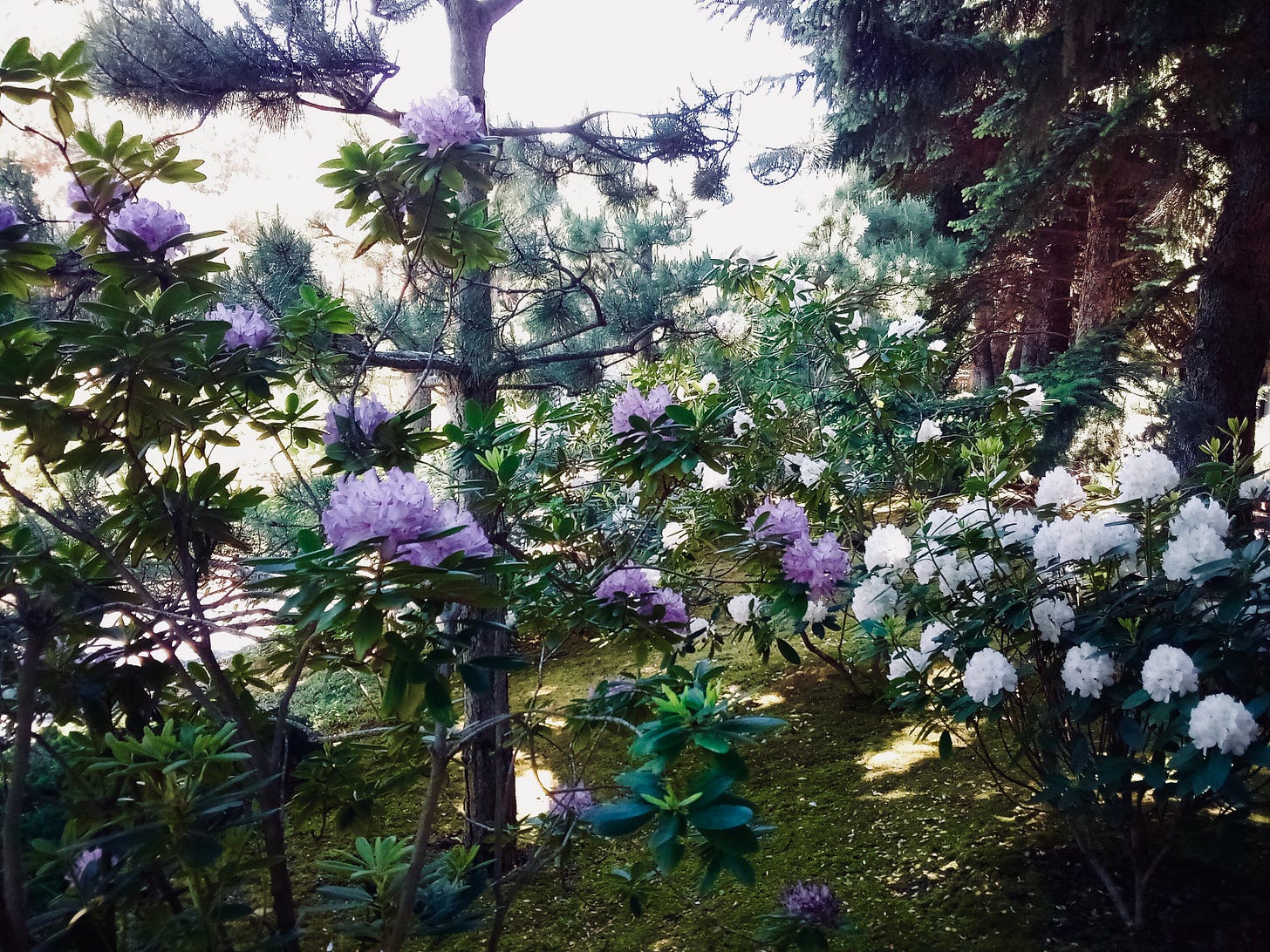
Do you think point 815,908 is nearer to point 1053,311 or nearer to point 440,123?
point 440,123

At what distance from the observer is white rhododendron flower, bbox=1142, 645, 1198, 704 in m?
1.13

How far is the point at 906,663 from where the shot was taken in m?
1.63

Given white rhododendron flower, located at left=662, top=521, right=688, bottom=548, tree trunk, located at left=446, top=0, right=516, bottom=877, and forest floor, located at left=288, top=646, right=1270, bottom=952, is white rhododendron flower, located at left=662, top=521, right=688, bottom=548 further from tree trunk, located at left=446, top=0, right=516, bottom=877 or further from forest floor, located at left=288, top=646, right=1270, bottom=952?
forest floor, located at left=288, top=646, right=1270, bottom=952

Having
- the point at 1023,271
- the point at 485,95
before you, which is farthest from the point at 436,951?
the point at 1023,271

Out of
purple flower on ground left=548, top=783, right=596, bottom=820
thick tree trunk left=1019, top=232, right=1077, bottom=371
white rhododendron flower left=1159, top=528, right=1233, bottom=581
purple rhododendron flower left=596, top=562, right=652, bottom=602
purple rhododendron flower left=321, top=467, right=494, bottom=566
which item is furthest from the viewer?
thick tree trunk left=1019, top=232, right=1077, bottom=371

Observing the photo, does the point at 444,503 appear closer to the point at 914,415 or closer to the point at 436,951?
the point at 436,951

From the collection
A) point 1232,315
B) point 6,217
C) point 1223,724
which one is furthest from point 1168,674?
point 1232,315

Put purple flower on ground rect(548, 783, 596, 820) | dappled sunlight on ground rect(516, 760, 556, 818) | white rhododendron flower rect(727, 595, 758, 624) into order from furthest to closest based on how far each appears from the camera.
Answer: dappled sunlight on ground rect(516, 760, 556, 818) < white rhododendron flower rect(727, 595, 758, 624) < purple flower on ground rect(548, 783, 596, 820)

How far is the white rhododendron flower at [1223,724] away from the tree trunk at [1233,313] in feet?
8.97

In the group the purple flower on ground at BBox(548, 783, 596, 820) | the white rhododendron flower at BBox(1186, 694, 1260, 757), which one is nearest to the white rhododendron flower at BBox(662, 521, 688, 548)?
the purple flower on ground at BBox(548, 783, 596, 820)

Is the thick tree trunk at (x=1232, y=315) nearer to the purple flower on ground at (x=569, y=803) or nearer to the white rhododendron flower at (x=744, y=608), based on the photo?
the white rhododendron flower at (x=744, y=608)

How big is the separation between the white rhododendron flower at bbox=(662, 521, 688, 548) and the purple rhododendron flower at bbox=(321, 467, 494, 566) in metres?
1.21

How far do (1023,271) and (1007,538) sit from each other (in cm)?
398

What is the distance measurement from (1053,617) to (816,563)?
1.61 feet
